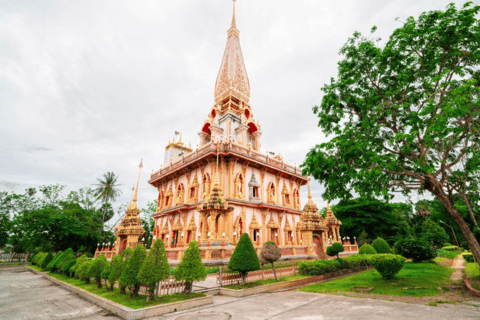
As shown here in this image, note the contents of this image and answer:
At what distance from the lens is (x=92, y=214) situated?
1464 inches

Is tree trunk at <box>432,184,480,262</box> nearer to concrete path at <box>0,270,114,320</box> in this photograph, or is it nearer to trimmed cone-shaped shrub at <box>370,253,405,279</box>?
trimmed cone-shaped shrub at <box>370,253,405,279</box>

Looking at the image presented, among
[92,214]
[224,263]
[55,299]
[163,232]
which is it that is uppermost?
[92,214]

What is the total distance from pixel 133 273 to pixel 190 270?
5.91ft

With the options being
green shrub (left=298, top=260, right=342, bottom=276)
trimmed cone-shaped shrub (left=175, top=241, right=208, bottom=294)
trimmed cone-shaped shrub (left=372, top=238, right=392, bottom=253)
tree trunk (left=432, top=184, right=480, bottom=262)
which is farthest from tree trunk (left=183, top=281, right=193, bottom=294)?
trimmed cone-shaped shrub (left=372, top=238, right=392, bottom=253)

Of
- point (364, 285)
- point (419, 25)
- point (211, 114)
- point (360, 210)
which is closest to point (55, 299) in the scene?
point (364, 285)

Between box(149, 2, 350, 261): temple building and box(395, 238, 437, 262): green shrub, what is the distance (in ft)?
16.7

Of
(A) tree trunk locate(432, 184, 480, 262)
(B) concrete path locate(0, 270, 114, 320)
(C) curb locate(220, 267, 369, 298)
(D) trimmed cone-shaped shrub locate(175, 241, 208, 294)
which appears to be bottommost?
(B) concrete path locate(0, 270, 114, 320)

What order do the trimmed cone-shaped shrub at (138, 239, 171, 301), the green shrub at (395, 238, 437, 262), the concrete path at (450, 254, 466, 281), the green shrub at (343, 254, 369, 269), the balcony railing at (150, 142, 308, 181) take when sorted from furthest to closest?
the balcony railing at (150, 142, 308, 181) → the green shrub at (395, 238, 437, 262) → the green shrub at (343, 254, 369, 269) → the concrete path at (450, 254, 466, 281) → the trimmed cone-shaped shrub at (138, 239, 171, 301)

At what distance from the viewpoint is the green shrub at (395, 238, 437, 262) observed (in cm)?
1628

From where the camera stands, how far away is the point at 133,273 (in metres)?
7.66

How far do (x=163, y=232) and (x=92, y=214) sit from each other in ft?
64.3

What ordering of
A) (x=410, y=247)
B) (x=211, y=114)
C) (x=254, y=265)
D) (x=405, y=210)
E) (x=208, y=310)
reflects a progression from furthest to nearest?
(x=405, y=210) → (x=211, y=114) → (x=410, y=247) → (x=254, y=265) → (x=208, y=310)

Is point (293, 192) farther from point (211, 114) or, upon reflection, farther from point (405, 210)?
point (405, 210)

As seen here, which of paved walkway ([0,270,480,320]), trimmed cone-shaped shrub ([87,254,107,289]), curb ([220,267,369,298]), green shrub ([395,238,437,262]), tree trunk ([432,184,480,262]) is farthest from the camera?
green shrub ([395,238,437,262])
